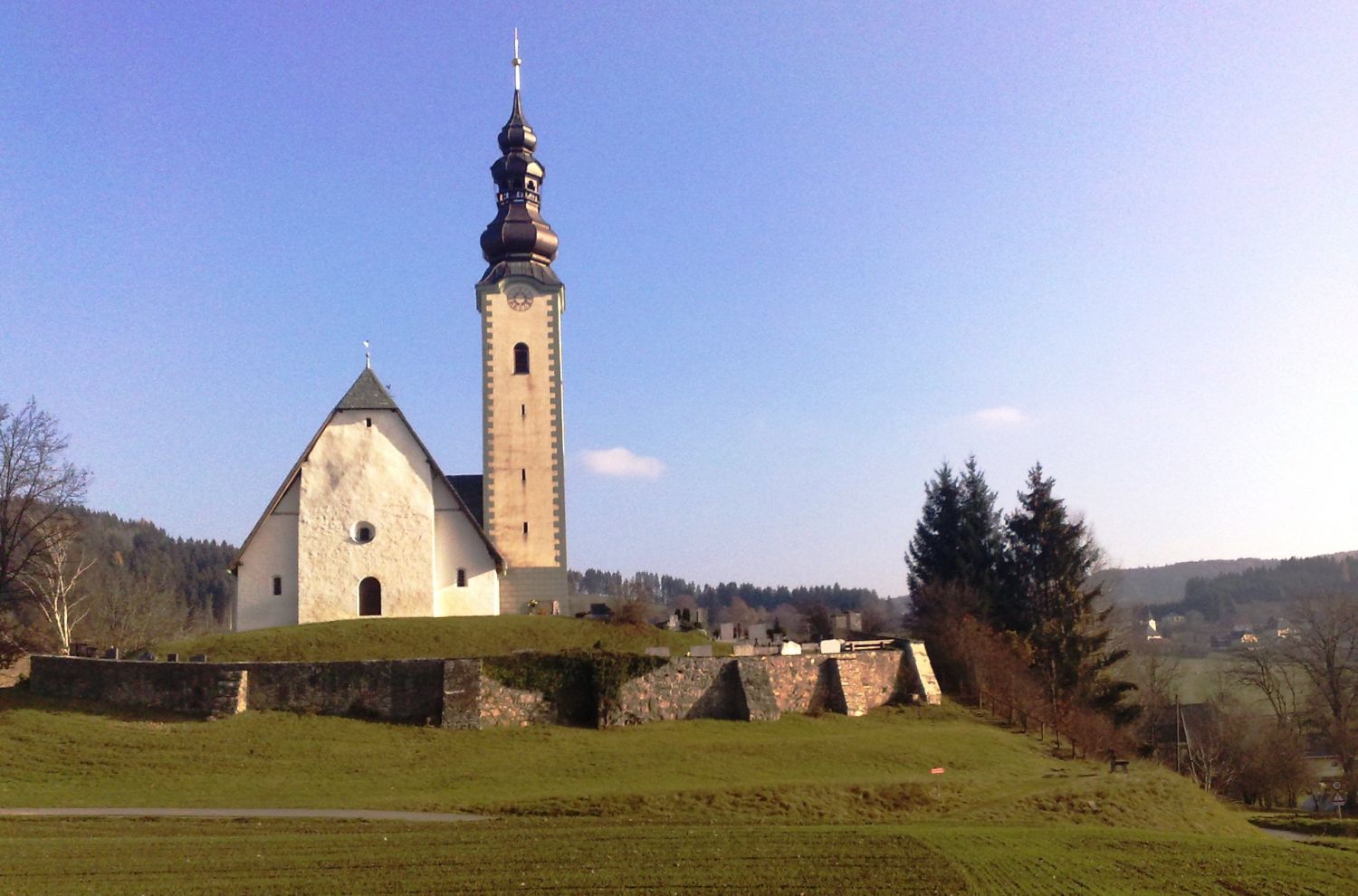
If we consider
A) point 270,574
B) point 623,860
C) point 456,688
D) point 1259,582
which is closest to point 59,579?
point 270,574

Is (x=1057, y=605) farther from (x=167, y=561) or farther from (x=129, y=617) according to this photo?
(x=167, y=561)

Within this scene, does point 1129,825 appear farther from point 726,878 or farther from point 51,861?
point 51,861

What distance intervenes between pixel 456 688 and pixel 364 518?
9.88m

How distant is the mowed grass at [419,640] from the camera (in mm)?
29906

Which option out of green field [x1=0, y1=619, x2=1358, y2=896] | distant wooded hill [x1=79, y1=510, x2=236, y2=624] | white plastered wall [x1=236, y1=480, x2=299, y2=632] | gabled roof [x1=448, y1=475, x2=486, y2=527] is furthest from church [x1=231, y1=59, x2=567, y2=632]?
distant wooded hill [x1=79, y1=510, x2=236, y2=624]

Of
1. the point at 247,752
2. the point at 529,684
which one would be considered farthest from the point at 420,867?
the point at 529,684

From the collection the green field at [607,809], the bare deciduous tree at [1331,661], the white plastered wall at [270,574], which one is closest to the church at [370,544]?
the white plastered wall at [270,574]

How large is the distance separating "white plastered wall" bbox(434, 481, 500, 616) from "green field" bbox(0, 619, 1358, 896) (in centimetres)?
364

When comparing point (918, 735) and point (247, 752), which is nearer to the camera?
point (247, 752)

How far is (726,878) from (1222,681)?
206 feet

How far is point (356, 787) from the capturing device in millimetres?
21438

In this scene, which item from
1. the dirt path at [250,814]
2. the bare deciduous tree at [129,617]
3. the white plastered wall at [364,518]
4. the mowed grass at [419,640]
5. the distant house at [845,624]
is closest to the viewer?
the dirt path at [250,814]

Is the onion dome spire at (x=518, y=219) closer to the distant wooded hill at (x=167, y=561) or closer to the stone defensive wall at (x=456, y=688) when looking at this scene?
the stone defensive wall at (x=456, y=688)

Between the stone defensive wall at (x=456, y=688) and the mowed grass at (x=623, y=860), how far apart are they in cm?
926
